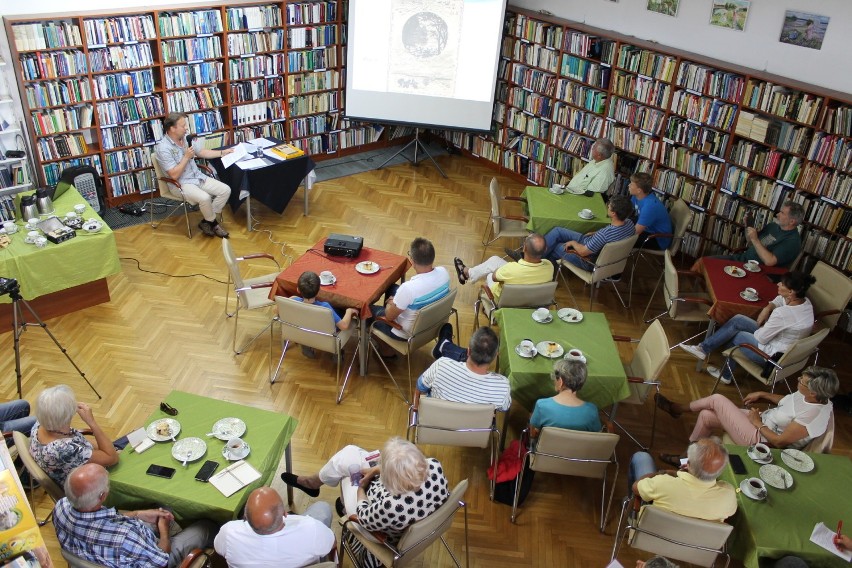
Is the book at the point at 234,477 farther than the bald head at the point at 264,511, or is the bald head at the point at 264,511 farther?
the book at the point at 234,477

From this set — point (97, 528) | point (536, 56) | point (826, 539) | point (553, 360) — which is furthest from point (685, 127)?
point (97, 528)

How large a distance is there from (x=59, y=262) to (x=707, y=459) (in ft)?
18.2

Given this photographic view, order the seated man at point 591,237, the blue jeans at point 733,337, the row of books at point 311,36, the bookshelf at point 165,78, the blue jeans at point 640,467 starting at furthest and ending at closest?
1. the row of books at point 311,36
2. the bookshelf at point 165,78
3. the seated man at point 591,237
4. the blue jeans at point 733,337
5. the blue jeans at point 640,467

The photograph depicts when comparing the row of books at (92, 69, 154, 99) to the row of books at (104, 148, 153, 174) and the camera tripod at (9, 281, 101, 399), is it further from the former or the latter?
the camera tripod at (9, 281, 101, 399)

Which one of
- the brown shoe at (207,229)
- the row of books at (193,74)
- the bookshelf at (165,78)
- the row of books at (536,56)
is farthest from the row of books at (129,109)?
the row of books at (536,56)

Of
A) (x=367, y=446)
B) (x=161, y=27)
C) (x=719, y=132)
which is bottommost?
(x=367, y=446)

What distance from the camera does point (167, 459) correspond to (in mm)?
4137

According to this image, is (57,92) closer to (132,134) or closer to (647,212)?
(132,134)

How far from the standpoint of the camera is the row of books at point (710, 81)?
7.27 metres

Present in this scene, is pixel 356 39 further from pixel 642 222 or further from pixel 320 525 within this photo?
pixel 320 525

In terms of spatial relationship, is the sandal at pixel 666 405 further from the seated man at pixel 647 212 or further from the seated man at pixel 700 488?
the seated man at pixel 647 212

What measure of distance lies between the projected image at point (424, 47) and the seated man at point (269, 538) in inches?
273

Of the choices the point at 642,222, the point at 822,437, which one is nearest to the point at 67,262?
the point at 642,222

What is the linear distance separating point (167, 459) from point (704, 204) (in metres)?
6.33
